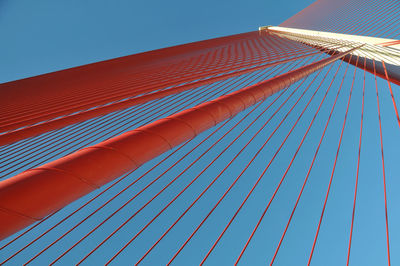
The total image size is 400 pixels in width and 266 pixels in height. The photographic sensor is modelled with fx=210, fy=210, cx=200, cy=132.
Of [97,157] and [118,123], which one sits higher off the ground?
[118,123]

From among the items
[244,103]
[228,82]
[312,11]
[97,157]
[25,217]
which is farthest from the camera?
[312,11]

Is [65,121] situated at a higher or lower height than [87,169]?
higher

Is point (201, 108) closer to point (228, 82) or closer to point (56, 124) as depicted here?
point (56, 124)

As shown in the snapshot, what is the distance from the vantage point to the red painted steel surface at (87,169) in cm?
52

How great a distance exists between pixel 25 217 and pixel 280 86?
1631 millimetres

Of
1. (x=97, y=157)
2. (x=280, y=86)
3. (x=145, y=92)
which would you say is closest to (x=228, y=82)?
(x=280, y=86)

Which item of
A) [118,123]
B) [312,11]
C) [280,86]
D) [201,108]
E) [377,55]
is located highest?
[312,11]

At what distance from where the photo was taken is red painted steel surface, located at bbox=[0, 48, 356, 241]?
1.69 ft

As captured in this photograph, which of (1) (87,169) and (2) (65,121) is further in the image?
(2) (65,121)

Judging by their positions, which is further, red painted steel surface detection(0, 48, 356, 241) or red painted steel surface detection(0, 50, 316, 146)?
red painted steel surface detection(0, 50, 316, 146)

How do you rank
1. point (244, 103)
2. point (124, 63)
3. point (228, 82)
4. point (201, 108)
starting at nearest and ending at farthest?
point (201, 108)
point (244, 103)
point (228, 82)
point (124, 63)

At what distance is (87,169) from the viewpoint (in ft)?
2.08

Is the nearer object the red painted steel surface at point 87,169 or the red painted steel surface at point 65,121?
the red painted steel surface at point 87,169

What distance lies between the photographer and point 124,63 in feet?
19.6
